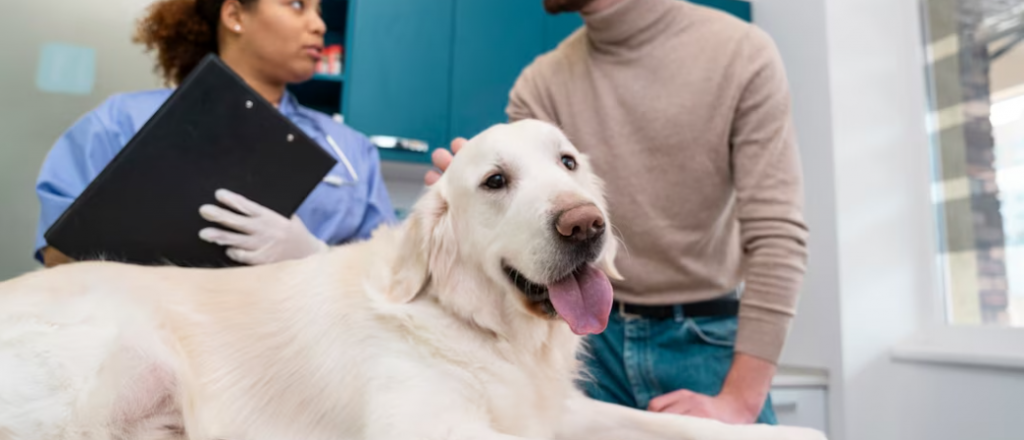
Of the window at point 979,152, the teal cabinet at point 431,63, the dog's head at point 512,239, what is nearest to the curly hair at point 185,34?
the teal cabinet at point 431,63

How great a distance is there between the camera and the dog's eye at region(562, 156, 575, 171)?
948 millimetres

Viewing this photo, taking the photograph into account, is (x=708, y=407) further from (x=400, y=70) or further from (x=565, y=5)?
(x=400, y=70)

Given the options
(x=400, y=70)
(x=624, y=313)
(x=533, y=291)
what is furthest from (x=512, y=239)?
(x=400, y=70)

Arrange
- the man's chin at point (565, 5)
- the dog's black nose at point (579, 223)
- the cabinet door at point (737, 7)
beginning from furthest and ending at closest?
1. the cabinet door at point (737, 7)
2. the man's chin at point (565, 5)
3. the dog's black nose at point (579, 223)

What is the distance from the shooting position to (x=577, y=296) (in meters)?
0.79

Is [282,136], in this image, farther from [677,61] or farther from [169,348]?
[677,61]

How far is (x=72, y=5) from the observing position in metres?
2.25

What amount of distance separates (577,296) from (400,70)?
1840 mm

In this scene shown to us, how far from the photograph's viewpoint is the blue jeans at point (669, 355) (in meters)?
1.26

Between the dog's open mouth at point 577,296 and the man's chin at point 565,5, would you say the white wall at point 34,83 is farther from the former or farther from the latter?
the dog's open mouth at point 577,296

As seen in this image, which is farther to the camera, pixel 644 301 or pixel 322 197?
pixel 322 197

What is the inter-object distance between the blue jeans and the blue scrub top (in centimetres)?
68

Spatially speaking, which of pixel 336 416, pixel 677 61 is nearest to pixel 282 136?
pixel 336 416

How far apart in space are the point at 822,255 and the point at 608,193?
4.42 feet
